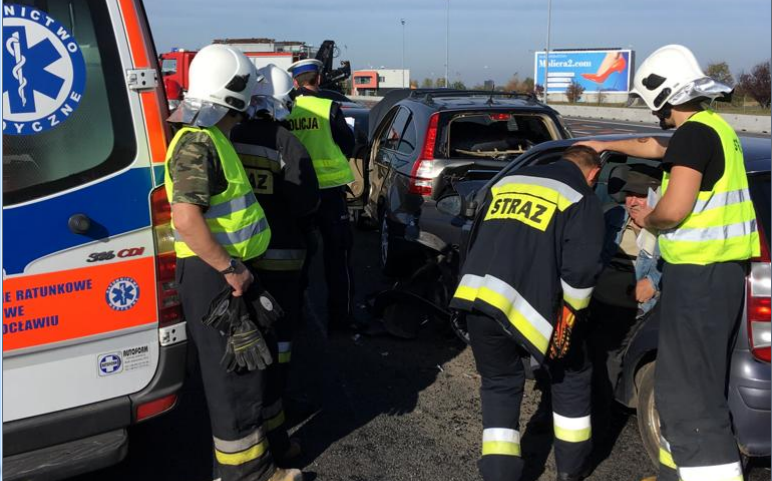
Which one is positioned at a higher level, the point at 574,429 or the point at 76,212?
the point at 76,212

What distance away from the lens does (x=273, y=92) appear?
163 inches

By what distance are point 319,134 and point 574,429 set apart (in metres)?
2.91

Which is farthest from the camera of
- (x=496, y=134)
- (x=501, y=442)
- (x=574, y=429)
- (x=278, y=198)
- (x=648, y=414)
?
(x=496, y=134)

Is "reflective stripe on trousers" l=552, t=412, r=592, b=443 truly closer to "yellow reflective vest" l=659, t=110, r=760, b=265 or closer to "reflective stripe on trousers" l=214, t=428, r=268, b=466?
"yellow reflective vest" l=659, t=110, r=760, b=265

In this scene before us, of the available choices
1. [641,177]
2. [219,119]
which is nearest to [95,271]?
[219,119]

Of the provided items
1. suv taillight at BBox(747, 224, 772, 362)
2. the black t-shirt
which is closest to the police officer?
the black t-shirt

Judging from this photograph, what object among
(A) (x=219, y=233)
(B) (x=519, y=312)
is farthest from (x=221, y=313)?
(B) (x=519, y=312)

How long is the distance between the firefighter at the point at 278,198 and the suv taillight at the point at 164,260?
0.58 m

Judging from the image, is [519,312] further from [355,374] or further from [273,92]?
[355,374]

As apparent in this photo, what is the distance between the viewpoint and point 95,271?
9.98 ft

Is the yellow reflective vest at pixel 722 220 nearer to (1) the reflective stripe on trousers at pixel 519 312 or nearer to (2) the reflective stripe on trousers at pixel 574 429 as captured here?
(1) the reflective stripe on trousers at pixel 519 312

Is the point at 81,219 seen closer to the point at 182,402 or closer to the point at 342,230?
the point at 182,402

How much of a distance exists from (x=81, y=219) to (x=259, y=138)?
116 cm

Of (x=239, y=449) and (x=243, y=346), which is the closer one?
(x=243, y=346)
